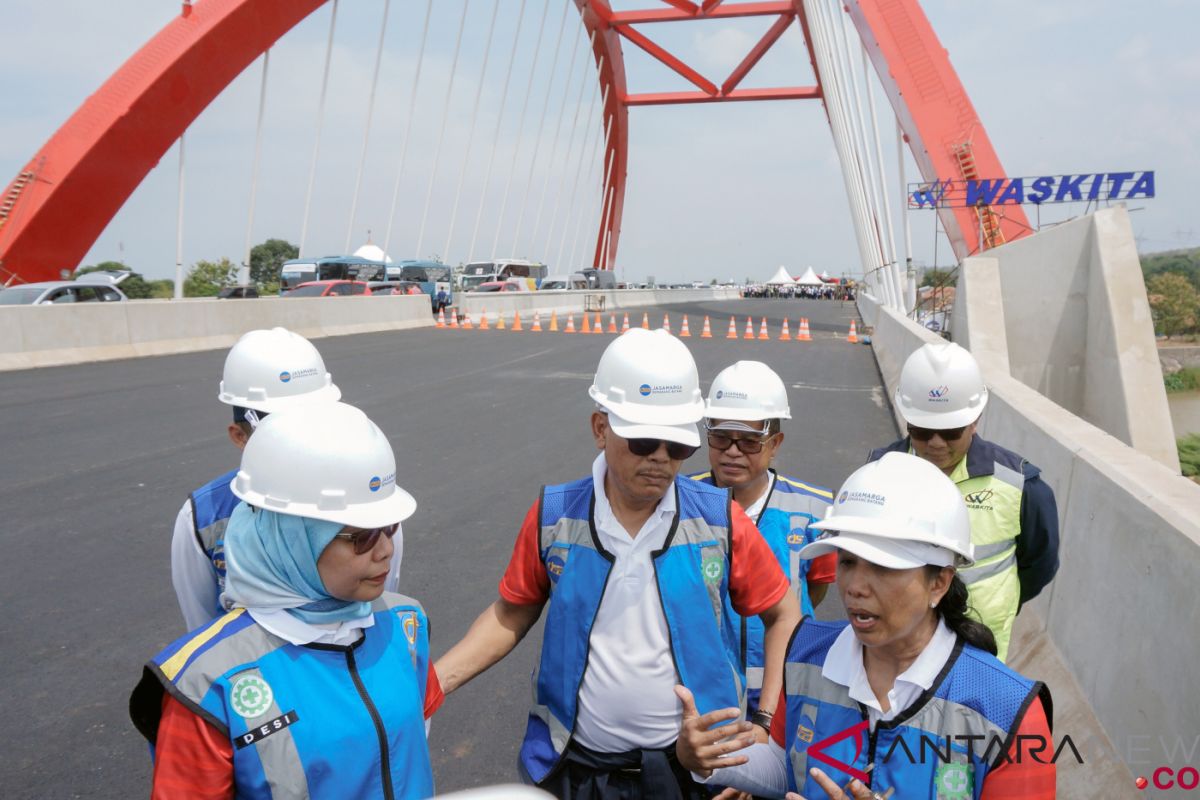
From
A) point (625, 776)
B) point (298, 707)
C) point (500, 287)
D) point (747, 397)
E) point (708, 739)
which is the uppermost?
point (500, 287)

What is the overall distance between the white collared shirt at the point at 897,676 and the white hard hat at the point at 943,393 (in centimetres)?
143

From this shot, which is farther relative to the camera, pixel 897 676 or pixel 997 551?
pixel 997 551

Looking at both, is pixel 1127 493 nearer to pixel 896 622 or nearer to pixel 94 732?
pixel 896 622

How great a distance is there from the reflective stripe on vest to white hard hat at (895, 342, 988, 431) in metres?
0.27

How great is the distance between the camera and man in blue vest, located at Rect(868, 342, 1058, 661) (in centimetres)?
290

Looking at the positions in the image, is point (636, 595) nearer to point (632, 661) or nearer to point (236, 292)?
point (632, 661)

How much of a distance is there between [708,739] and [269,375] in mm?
2044

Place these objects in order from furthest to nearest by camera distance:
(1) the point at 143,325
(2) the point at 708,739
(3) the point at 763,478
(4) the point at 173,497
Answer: (1) the point at 143,325 → (4) the point at 173,497 → (3) the point at 763,478 → (2) the point at 708,739

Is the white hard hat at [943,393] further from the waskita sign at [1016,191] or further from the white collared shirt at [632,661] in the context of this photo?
the waskita sign at [1016,191]

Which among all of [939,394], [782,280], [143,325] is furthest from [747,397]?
[782,280]

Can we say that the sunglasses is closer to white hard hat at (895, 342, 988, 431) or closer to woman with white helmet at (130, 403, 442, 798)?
woman with white helmet at (130, 403, 442, 798)

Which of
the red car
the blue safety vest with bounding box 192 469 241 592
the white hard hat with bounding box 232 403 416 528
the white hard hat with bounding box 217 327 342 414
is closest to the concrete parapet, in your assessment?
the red car

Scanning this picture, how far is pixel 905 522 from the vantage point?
6.08 ft

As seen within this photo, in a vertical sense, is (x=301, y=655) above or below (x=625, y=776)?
above
